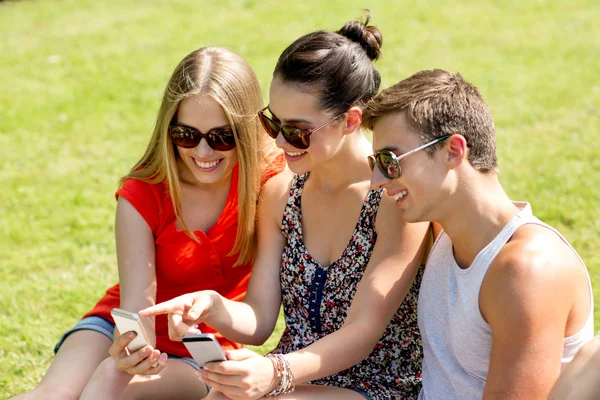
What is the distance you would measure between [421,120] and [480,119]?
21 centimetres

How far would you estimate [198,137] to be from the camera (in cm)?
354

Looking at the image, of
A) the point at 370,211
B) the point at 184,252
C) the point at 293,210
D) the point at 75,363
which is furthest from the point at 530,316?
the point at 75,363

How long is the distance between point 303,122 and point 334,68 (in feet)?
0.80

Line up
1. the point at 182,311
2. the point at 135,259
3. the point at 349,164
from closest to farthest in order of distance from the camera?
the point at 182,311 → the point at 349,164 → the point at 135,259

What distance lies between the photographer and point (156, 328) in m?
3.77

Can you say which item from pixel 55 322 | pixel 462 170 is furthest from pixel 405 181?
pixel 55 322

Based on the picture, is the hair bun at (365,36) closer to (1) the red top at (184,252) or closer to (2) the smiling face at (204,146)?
(2) the smiling face at (204,146)

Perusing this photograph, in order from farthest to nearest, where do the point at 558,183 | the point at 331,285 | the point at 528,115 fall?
the point at 528,115 < the point at 558,183 < the point at 331,285

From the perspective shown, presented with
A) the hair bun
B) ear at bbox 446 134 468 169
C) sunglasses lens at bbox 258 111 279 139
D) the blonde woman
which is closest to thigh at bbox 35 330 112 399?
the blonde woman

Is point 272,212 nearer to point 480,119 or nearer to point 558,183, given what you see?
point 480,119

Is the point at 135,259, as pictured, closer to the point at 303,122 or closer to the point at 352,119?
the point at 303,122

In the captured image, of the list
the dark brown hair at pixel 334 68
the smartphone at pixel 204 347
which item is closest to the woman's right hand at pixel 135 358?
the smartphone at pixel 204 347

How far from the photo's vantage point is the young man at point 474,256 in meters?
2.52

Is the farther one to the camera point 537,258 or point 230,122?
point 230,122
